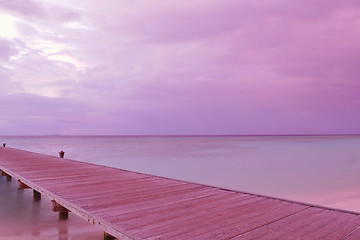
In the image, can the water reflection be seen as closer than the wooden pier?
No

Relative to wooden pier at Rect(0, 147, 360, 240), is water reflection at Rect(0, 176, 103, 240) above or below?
below

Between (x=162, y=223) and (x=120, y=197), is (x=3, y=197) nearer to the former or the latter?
(x=120, y=197)

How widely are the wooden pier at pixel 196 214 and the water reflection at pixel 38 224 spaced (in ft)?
2.40

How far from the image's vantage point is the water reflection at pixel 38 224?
545cm

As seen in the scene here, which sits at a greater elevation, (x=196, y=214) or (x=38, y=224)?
(x=196, y=214)

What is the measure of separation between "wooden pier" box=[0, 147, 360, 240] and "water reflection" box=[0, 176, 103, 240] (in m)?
0.73

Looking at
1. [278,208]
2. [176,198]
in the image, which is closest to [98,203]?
[176,198]

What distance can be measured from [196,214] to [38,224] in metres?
4.82

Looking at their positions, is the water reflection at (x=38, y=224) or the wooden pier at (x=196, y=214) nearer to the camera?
the wooden pier at (x=196, y=214)

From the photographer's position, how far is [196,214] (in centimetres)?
372

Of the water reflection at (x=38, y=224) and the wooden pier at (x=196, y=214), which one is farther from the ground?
the wooden pier at (x=196, y=214)

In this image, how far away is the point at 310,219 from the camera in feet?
11.6

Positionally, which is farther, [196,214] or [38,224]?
[38,224]

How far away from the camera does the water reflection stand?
5445 mm
